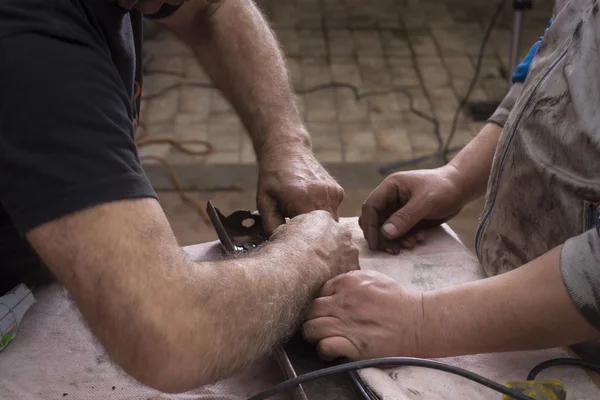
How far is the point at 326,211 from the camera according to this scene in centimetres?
136

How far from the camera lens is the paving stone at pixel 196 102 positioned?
350 cm

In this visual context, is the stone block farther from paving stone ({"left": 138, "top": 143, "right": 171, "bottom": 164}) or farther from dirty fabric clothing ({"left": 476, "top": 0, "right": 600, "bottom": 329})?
dirty fabric clothing ({"left": 476, "top": 0, "right": 600, "bottom": 329})

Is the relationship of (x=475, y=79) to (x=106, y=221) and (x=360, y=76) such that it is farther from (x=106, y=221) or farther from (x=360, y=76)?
(x=106, y=221)

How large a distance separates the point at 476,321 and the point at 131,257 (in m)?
0.55

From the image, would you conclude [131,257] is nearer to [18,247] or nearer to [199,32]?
[18,247]

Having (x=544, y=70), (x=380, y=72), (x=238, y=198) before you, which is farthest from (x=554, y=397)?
(x=380, y=72)

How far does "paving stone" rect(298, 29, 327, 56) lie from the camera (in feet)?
13.0

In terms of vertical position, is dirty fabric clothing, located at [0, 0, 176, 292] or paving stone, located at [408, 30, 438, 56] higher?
dirty fabric clothing, located at [0, 0, 176, 292]

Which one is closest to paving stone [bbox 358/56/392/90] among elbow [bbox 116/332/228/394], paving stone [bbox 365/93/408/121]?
paving stone [bbox 365/93/408/121]

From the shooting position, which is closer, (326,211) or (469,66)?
(326,211)

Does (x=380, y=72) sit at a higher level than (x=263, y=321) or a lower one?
lower

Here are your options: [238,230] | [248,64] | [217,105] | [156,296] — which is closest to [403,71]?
[217,105]

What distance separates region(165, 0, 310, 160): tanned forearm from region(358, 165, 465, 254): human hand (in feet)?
0.71

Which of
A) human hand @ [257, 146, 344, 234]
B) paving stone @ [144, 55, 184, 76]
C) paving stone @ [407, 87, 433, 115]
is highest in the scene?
human hand @ [257, 146, 344, 234]
